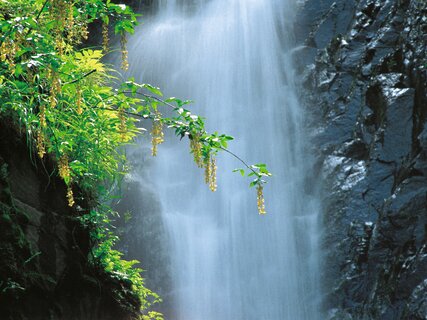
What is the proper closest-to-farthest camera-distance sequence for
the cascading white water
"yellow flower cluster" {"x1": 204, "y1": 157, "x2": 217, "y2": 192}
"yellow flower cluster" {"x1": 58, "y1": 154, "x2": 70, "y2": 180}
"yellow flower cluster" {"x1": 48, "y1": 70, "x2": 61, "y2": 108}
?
"yellow flower cluster" {"x1": 48, "y1": 70, "x2": 61, "y2": 108}, "yellow flower cluster" {"x1": 58, "y1": 154, "x2": 70, "y2": 180}, "yellow flower cluster" {"x1": 204, "y1": 157, "x2": 217, "y2": 192}, the cascading white water

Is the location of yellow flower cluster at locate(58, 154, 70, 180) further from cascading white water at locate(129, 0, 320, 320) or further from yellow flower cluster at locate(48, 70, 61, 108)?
cascading white water at locate(129, 0, 320, 320)

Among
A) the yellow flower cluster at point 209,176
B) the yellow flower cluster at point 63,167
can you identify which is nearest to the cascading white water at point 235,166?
the yellow flower cluster at point 209,176

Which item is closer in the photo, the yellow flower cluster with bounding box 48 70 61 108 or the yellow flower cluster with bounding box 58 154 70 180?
the yellow flower cluster with bounding box 48 70 61 108

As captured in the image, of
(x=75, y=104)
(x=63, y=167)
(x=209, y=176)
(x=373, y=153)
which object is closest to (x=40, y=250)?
(x=63, y=167)

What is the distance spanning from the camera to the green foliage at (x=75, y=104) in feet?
9.63

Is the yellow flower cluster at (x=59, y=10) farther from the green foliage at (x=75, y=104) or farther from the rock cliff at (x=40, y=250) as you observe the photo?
the rock cliff at (x=40, y=250)

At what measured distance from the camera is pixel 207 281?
1212 centimetres

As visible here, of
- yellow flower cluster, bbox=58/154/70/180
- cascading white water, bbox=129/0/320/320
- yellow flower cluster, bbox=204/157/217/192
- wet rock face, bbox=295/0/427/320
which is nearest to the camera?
yellow flower cluster, bbox=58/154/70/180

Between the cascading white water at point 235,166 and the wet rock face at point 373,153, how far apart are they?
81cm

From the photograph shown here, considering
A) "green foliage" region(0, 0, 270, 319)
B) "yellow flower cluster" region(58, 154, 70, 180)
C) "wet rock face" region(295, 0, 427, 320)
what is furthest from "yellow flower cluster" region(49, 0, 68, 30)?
"wet rock face" region(295, 0, 427, 320)

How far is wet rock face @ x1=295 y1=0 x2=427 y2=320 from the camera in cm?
888

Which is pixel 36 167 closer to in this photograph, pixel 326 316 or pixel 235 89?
pixel 326 316

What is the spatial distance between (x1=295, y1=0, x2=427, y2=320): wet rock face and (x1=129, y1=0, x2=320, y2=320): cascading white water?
0.81 meters

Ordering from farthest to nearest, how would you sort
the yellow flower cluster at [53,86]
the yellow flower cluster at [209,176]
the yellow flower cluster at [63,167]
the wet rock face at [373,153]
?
1. the wet rock face at [373,153]
2. the yellow flower cluster at [209,176]
3. the yellow flower cluster at [63,167]
4. the yellow flower cluster at [53,86]
